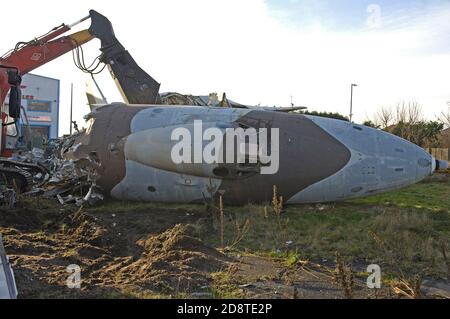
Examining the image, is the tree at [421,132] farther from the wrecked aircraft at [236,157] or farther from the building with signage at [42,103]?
the building with signage at [42,103]

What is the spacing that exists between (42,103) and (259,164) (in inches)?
1422

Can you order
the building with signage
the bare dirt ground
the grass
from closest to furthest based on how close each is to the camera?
the bare dirt ground → the grass → the building with signage

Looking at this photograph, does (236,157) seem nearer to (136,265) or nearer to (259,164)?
(259,164)

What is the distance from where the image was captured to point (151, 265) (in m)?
→ 5.68

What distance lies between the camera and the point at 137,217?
356 inches

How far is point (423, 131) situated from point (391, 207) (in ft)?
68.8

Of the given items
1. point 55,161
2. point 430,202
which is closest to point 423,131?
point 430,202

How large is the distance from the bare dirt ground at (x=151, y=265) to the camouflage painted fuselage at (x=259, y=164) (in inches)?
41.3

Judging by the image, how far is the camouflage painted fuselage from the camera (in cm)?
917

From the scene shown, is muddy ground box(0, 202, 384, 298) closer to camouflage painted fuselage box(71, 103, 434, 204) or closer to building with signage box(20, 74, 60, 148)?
camouflage painted fuselage box(71, 103, 434, 204)

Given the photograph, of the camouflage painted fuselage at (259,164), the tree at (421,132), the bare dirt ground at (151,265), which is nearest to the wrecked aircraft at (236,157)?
the camouflage painted fuselage at (259,164)

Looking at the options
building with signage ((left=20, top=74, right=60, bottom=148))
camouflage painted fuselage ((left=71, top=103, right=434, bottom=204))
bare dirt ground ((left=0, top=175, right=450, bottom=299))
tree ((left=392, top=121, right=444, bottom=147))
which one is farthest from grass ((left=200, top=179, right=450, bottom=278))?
building with signage ((left=20, top=74, right=60, bottom=148))

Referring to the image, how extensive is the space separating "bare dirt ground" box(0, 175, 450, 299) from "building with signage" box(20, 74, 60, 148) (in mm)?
33122

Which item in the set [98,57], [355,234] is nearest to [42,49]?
[98,57]
